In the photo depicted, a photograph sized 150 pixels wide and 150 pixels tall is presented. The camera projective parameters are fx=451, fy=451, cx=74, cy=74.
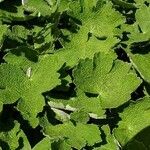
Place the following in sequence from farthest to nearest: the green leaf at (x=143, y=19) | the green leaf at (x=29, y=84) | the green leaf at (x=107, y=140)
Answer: the green leaf at (x=143, y=19) → the green leaf at (x=107, y=140) → the green leaf at (x=29, y=84)

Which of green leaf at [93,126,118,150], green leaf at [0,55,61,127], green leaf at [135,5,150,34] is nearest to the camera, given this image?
green leaf at [0,55,61,127]

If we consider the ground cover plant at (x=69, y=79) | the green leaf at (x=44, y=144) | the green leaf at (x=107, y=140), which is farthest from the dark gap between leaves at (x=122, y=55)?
the green leaf at (x=44, y=144)

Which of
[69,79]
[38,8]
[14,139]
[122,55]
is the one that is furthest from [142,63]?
[14,139]

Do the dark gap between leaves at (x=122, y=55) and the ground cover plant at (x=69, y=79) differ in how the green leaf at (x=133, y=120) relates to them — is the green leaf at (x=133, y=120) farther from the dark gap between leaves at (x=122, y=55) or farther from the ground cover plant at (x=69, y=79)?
the dark gap between leaves at (x=122, y=55)

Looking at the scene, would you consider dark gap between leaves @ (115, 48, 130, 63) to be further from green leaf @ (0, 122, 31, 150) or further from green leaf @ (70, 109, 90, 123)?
green leaf @ (0, 122, 31, 150)

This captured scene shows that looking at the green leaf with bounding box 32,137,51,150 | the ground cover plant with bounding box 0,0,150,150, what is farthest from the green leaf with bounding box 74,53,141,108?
the green leaf with bounding box 32,137,51,150

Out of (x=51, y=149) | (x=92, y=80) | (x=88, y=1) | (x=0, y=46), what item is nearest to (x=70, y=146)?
(x=51, y=149)

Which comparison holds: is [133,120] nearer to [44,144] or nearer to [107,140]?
[107,140]
